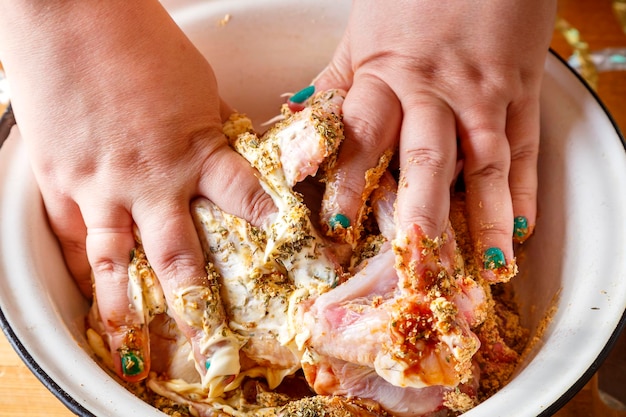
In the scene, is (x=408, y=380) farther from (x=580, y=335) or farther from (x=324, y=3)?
(x=324, y=3)

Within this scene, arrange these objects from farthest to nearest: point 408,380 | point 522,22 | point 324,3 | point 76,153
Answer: point 324,3
point 522,22
point 76,153
point 408,380

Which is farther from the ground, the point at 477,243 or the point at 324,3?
the point at 324,3

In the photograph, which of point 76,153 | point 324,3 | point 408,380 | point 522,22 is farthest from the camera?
point 324,3

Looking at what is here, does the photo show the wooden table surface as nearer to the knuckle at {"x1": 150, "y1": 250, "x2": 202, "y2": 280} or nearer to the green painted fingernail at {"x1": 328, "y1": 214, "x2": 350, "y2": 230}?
the knuckle at {"x1": 150, "y1": 250, "x2": 202, "y2": 280}

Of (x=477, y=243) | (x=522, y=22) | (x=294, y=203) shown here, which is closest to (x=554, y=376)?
(x=477, y=243)

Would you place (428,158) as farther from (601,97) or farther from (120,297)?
(601,97)

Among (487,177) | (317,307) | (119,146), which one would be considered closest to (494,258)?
(487,177)

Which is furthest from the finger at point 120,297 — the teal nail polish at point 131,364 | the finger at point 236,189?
the finger at point 236,189
